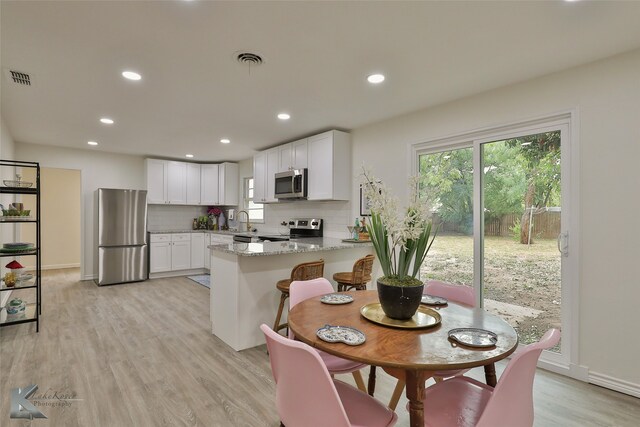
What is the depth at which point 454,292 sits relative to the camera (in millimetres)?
2242

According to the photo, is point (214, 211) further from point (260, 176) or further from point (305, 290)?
point (305, 290)

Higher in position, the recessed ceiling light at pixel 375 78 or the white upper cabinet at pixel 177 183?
the recessed ceiling light at pixel 375 78

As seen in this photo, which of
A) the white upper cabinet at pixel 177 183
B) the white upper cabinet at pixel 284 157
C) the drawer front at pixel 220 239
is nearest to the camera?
the white upper cabinet at pixel 284 157

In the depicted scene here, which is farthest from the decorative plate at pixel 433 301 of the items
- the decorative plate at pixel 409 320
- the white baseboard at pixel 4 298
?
the white baseboard at pixel 4 298

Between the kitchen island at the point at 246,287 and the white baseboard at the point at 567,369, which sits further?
the kitchen island at the point at 246,287

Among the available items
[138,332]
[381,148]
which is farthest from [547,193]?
[138,332]

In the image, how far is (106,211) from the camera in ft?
→ 18.3

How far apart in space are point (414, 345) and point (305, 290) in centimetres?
102

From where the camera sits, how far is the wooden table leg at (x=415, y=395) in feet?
3.96

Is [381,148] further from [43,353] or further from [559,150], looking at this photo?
[43,353]

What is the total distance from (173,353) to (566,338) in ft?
10.8

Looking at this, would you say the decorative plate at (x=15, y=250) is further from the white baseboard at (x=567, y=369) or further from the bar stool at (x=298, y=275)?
the white baseboard at (x=567, y=369)

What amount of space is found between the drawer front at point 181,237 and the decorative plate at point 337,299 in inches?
205

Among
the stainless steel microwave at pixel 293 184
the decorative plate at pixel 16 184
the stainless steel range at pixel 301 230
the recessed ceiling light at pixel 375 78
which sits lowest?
the stainless steel range at pixel 301 230
